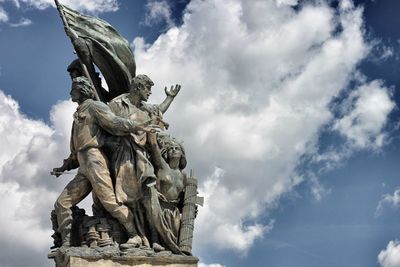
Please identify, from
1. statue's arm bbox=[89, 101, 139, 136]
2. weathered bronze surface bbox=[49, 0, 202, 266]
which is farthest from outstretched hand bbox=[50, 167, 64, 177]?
statue's arm bbox=[89, 101, 139, 136]

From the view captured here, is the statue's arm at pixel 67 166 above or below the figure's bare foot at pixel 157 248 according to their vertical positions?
above

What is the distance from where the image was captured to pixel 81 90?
13.3 m

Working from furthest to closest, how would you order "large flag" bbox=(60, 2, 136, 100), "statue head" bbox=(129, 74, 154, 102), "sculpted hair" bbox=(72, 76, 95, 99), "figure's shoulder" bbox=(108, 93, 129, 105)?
"large flag" bbox=(60, 2, 136, 100) → "statue head" bbox=(129, 74, 154, 102) → "figure's shoulder" bbox=(108, 93, 129, 105) → "sculpted hair" bbox=(72, 76, 95, 99)

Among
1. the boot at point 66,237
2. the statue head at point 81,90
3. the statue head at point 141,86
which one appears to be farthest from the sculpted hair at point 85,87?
the boot at point 66,237

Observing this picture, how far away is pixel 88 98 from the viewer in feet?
43.8

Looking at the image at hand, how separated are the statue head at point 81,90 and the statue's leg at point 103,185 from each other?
3.88 feet

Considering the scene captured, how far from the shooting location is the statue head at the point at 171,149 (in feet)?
44.3

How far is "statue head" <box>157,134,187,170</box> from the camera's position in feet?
44.3

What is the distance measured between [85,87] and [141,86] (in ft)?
3.63

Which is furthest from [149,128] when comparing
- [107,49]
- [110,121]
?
[107,49]

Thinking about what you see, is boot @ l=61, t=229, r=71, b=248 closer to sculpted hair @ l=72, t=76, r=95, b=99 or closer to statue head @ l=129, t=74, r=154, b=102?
sculpted hair @ l=72, t=76, r=95, b=99

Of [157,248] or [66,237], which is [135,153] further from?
[66,237]

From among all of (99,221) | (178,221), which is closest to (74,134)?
(99,221)

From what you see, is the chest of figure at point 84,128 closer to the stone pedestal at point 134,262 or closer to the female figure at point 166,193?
the female figure at point 166,193
